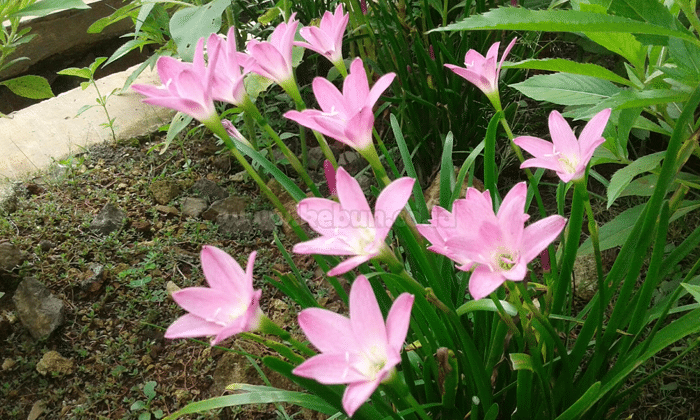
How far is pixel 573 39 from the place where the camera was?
1.62 metres

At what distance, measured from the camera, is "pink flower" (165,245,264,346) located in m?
0.54

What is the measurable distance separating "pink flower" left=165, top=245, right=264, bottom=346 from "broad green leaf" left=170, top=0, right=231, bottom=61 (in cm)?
69

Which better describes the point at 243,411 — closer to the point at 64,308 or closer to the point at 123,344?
the point at 123,344

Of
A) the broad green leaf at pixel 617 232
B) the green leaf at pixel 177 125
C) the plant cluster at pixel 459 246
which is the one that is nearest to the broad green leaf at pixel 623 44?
the plant cluster at pixel 459 246

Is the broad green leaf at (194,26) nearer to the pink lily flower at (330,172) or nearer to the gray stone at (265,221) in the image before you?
the pink lily flower at (330,172)

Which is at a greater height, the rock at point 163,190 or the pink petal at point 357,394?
the pink petal at point 357,394

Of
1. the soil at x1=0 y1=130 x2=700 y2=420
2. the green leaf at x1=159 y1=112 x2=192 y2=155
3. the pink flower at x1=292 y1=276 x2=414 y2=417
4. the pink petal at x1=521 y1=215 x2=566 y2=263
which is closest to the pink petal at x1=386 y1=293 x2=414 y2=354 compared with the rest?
the pink flower at x1=292 y1=276 x2=414 y2=417

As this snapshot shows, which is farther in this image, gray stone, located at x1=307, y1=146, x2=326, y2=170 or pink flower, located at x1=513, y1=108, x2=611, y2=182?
gray stone, located at x1=307, y1=146, x2=326, y2=170

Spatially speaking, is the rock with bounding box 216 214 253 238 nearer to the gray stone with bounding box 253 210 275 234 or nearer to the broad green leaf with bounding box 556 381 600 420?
the gray stone with bounding box 253 210 275 234

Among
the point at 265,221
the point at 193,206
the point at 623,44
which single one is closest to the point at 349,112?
the point at 623,44

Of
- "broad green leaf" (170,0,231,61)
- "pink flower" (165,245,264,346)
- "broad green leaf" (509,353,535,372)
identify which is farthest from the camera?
"broad green leaf" (170,0,231,61)

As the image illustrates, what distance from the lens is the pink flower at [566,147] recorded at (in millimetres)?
625

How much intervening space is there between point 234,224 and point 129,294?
0.36 m

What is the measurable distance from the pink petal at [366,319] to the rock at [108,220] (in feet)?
4.53
